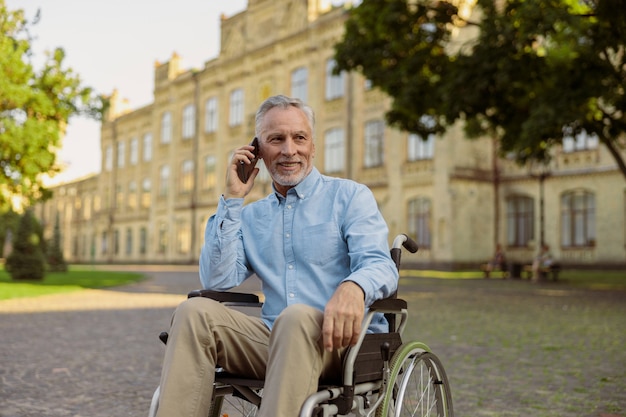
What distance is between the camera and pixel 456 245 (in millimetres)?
32594

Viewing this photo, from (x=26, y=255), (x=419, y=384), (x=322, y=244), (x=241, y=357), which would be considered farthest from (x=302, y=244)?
(x=26, y=255)

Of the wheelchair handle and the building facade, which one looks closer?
the wheelchair handle

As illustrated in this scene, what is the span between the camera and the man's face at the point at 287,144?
9.84 feet

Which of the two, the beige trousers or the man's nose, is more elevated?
the man's nose

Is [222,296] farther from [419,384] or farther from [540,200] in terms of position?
[540,200]

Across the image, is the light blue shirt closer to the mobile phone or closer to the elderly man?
the elderly man

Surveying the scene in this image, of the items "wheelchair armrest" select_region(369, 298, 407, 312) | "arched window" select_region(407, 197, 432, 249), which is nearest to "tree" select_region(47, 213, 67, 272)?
"arched window" select_region(407, 197, 432, 249)

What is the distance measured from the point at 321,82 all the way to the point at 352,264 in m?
36.2

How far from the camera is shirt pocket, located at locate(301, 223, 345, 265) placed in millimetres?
2953

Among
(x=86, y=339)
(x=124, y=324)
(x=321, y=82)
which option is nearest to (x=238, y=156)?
(x=86, y=339)

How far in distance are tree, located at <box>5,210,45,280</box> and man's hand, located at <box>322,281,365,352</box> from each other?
24910 mm

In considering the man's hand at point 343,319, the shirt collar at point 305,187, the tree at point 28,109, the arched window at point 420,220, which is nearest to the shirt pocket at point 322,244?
the shirt collar at point 305,187

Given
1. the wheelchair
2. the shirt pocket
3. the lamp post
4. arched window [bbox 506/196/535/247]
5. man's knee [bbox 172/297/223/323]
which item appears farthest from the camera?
arched window [bbox 506/196/535/247]

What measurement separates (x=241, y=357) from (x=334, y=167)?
1392 inches
